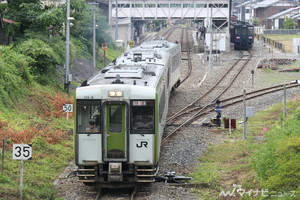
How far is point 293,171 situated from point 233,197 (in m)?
2.09

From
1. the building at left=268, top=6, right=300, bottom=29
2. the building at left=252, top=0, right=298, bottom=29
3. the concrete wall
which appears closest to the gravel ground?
the concrete wall

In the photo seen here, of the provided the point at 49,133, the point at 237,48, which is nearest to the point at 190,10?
the point at 237,48

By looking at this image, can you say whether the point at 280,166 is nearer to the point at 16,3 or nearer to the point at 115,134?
the point at 115,134

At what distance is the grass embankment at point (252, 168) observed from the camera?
36.2 ft

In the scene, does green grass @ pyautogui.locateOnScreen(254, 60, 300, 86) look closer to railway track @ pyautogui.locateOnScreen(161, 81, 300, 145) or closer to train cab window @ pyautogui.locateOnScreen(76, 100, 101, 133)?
railway track @ pyautogui.locateOnScreen(161, 81, 300, 145)

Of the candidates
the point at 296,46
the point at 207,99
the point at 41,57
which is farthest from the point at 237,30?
the point at 41,57

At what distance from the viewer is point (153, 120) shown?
12.8 meters

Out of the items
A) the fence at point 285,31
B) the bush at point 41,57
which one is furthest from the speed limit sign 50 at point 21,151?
the fence at point 285,31

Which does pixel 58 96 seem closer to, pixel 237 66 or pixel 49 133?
pixel 49 133

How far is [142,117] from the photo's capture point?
1274cm

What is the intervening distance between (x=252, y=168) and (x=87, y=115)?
4689 mm

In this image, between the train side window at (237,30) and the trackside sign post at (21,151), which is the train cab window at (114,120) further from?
the train side window at (237,30)

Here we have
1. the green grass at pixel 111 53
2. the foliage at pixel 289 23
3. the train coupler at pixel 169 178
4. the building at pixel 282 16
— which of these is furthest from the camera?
the building at pixel 282 16

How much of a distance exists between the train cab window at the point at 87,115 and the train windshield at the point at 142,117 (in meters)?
0.84
